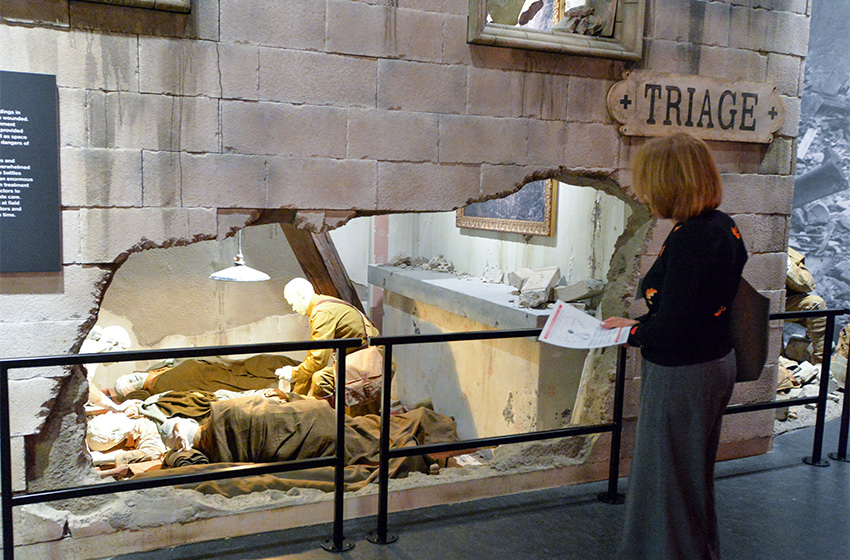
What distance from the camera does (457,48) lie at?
3.34 m

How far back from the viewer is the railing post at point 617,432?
346 centimetres

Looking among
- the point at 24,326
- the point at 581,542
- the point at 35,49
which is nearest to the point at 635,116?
the point at 581,542

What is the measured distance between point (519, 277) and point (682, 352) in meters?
3.38

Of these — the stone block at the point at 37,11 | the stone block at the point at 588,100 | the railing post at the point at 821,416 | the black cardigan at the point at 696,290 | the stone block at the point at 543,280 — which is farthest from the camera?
the stone block at the point at 543,280

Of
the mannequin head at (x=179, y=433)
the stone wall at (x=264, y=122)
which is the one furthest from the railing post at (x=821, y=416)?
the mannequin head at (x=179, y=433)

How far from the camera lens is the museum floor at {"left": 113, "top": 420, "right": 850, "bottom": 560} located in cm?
296

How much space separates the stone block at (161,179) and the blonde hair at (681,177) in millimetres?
1898

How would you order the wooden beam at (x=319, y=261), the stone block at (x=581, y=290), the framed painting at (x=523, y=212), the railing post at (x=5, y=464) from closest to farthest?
the railing post at (x=5, y=464), the stone block at (x=581, y=290), the framed painting at (x=523, y=212), the wooden beam at (x=319, y=261)

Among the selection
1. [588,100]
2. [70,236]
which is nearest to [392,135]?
[588,100]

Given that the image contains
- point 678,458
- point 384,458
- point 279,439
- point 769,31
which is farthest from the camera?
point 769,31

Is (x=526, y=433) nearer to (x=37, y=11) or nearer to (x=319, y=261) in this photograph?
(x=37, y=11)

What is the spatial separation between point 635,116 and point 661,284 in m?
1.72

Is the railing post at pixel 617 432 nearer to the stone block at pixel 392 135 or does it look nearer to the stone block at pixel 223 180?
the stone block at pixel 392 135

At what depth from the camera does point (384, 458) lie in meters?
2.94
